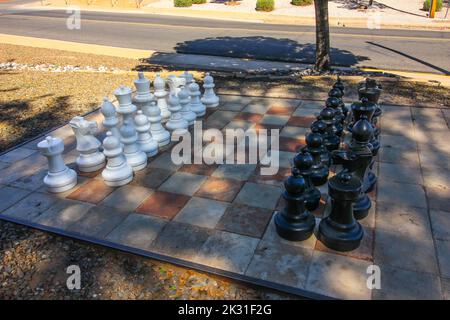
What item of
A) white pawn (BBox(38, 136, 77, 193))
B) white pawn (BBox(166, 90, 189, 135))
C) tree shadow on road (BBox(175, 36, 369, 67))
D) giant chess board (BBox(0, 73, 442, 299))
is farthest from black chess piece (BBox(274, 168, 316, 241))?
→ tree shadow on road (BBox(175, 36, 369, 67))

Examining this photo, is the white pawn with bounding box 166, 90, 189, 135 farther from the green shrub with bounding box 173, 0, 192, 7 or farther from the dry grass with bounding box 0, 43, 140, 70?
the green shrub with bounding box 173, 0, 192, 7

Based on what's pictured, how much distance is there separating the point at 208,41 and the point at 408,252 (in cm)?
1229

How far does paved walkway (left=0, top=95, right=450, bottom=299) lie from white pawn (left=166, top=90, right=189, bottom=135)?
536 mm

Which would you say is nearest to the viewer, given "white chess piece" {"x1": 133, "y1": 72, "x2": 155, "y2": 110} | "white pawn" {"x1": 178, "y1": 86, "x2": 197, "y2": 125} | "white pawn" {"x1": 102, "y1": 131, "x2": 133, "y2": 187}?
"white pawn" {"x1": 102, "y1": 131, "x2": 133, "y2": 187}

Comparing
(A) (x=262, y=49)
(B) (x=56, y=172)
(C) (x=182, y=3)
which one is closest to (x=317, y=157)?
(B) (x=56, y=172)

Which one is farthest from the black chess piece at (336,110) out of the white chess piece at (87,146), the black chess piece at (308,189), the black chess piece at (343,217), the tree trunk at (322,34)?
the tree trunk at (322,34)

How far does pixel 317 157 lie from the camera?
379 cm

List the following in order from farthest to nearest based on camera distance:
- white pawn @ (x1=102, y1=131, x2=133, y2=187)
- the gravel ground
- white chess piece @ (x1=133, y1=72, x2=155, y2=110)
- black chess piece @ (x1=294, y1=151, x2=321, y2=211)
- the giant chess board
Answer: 1. white chess piece @ (x1=133, y1=72, x2=155, y2=110)
2. white pawn @ (x1=102, y1=131, x2=133, y2=187)
3. black chess piece @ (x1=294, y1=151, x2=321, y2=211)
4. the giant chess board
5. the gravel ground

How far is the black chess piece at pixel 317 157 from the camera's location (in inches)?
144

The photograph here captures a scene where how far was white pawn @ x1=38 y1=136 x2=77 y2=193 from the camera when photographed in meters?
3.89

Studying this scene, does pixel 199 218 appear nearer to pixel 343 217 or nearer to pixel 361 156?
pixel 343 217

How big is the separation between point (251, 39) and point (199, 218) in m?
12.0

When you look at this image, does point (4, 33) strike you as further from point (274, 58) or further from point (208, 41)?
point (274, 58)
